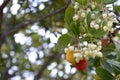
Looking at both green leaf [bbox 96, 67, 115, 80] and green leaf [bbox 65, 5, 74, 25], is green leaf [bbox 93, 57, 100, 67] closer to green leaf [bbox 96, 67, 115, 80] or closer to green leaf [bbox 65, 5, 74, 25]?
green leaf [bbox 96, 67, 115, 80]

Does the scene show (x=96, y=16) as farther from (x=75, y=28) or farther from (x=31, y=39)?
(x=31, y=39)

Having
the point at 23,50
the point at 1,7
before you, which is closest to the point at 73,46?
the point at 1,7

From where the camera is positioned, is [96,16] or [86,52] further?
[96,16]

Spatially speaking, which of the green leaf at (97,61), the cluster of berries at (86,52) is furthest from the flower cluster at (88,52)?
the green leaf at (97,61)

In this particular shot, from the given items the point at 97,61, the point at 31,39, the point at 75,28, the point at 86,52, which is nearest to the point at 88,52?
the point at 86,52

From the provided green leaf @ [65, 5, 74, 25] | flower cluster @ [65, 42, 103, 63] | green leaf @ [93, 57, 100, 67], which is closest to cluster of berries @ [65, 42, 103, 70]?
flower cluster @ [65, 42, 103, 63]

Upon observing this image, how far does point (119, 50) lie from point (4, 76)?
136 centimetres

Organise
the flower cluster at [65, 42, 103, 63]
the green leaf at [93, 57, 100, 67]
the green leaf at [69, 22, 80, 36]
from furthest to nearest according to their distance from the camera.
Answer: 1. the green leaf at [93, 57, 100, 67]
2. the green leaf at [69, 22, 80, 36]
3. the flower cluster at [65, 42, 103, 63]

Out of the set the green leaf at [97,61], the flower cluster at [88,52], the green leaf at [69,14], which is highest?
the green leaf at [69,14]

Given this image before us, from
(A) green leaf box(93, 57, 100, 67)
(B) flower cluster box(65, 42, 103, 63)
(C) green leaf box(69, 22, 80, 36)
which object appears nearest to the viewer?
(B) flower cluster box(65, 42, 103, 63)

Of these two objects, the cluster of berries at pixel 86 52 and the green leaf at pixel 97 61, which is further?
the green leaf at pixel 97 61

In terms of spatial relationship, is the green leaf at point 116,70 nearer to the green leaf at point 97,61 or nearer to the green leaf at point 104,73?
the green leaf at point 104,73

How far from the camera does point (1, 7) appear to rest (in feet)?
6.63

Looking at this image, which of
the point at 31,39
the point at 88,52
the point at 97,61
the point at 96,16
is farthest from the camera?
the point at 31,39
